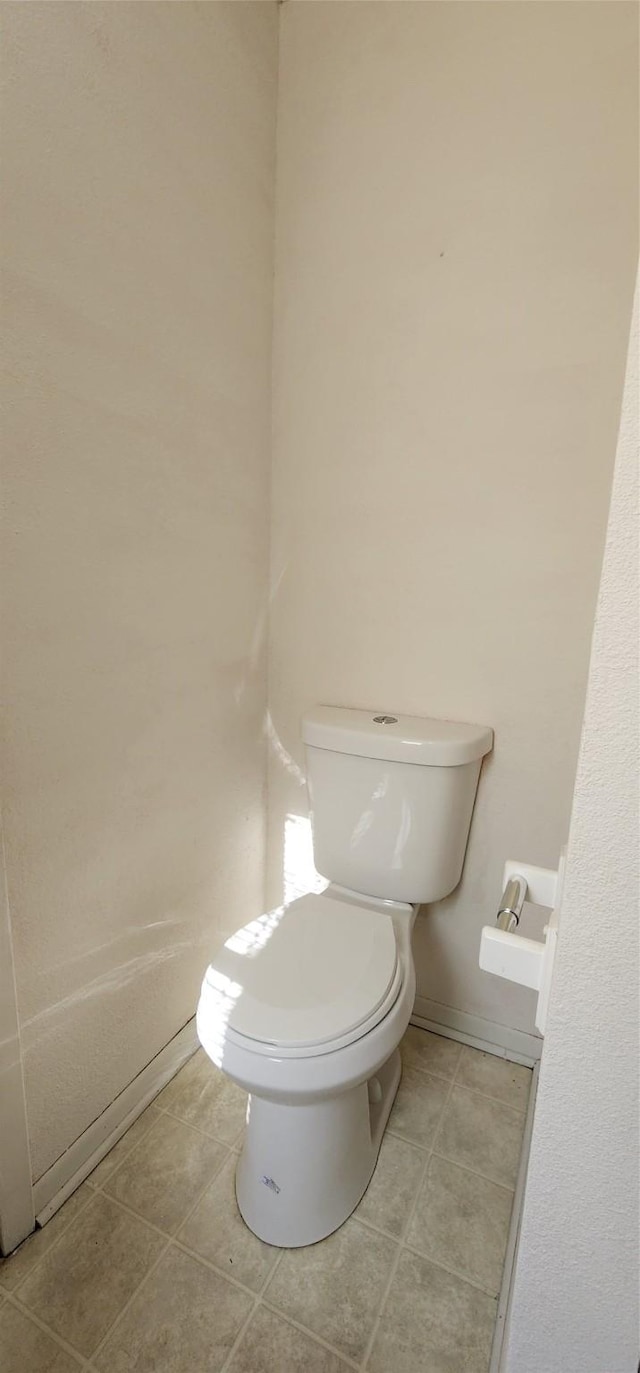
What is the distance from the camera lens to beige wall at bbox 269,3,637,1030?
3.41 feet

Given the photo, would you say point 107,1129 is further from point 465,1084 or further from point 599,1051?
point 599,1051

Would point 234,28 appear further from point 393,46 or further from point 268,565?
point 268,565

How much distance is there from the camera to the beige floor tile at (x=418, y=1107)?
1.19 m

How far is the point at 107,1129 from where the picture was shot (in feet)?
3.68

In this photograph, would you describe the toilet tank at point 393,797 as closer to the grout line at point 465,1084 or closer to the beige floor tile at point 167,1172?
the grout line at point 465,1084

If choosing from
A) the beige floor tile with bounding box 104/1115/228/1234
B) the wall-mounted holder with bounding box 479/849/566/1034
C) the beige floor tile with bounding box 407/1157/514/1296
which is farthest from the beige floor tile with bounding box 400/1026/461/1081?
the wall-mounted holder with bounding box 479/849/566/1034

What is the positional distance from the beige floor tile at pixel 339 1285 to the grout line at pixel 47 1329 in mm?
272

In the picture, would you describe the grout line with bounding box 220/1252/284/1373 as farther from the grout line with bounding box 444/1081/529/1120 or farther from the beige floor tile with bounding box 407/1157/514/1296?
the grout line with bounding box 444/1081/529/1120

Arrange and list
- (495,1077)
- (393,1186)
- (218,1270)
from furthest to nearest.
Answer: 1. (495,1077)
2. (393,1186)
3. (218,1270)

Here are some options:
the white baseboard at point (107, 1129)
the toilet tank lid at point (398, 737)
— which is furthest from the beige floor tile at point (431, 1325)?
the toilet tank lid at point (398, 737)

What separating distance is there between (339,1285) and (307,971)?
1.58 feet

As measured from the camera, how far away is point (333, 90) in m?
1.21

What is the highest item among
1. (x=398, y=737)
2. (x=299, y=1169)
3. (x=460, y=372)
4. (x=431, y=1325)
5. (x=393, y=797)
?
(x=460, y=372)

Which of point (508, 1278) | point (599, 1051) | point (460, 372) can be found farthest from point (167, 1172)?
point (460, 372)
